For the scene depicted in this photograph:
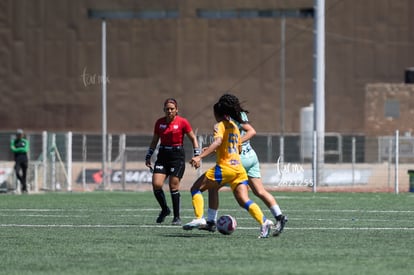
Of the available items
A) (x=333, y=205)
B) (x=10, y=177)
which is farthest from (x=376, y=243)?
(x=10, y=177)

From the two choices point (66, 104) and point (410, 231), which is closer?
point (410, 231)

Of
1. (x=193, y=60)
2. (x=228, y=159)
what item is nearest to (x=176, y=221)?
(x=228, y=159)

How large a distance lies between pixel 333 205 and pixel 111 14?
3710cm

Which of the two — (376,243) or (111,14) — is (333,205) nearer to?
(376,243)

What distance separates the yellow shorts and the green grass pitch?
2.40 ft

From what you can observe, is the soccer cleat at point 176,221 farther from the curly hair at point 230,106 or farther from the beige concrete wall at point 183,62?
the beige concrete wall at point 183,62

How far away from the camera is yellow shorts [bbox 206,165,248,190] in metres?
15.1

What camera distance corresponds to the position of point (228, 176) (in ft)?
49.6

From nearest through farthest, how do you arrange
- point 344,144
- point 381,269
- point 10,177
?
point 381,269 < point 10,177 < point 344,144

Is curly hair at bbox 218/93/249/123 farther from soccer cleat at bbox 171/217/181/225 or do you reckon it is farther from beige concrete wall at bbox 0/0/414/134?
beige concrete wall at bbox 0/0/414/134

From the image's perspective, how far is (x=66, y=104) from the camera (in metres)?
60.8

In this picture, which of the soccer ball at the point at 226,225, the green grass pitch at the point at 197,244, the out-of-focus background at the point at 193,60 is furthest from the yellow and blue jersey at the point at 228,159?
the out-of-focus background at the point at 193,60

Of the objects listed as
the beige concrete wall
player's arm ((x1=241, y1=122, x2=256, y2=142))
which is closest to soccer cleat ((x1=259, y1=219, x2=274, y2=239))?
player's arm ((x1=241, y1=122, x2=256, y2=142))

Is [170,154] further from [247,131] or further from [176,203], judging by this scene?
[247,131]
